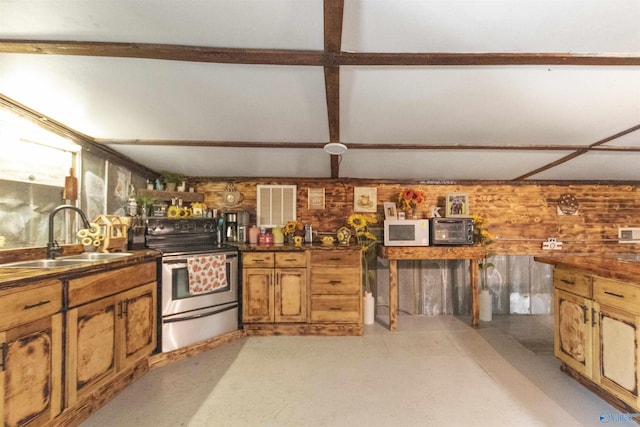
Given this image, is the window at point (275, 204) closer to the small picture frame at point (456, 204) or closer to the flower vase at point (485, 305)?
the small picture frame at point (456, 204)

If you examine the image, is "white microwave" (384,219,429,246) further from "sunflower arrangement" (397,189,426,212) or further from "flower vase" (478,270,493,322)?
"flower vase" (478,270,493,322)

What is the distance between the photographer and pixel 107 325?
1.89 metres

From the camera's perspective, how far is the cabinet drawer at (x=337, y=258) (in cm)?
302

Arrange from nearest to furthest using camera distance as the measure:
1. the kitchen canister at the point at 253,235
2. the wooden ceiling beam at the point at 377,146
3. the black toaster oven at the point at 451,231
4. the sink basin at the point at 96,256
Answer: the sink basin at the point at 96,256
the wooden ceiling beam at the point at 377,146
the black toaster oven at the point at 451,231
the kitchen canister at the point at 253,235

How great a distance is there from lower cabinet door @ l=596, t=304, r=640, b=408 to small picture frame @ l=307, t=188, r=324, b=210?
285 cm

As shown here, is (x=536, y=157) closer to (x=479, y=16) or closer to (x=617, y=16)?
(x=617, y=16)

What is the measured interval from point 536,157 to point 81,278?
4360 millimetres

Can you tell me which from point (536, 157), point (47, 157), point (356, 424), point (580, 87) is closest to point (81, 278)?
point (47, 157)

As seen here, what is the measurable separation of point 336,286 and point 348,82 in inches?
82.2

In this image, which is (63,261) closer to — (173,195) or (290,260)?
(173,195)

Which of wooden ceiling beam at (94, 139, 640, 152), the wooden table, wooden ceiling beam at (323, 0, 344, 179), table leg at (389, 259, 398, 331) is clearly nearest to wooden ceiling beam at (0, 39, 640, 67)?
wooden ceiling beam at (323, 0, 344, 179)

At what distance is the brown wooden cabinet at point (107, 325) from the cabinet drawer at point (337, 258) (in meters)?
1.58

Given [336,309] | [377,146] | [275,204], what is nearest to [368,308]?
[336,309]

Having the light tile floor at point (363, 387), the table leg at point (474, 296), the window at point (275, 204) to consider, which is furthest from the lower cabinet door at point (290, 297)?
the table leg at point (474, 296)
